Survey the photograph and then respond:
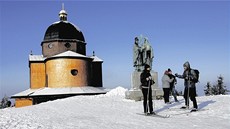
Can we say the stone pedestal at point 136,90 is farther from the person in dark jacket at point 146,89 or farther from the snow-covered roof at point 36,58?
the snow-covered roof at point 36,58

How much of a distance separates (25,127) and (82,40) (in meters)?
37.0

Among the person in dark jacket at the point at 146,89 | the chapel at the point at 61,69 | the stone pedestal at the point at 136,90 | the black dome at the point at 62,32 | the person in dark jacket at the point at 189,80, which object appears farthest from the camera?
the black dome at the point at 62,32

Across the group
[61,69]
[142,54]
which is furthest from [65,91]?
[142,54]

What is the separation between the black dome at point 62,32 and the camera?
1684 inches

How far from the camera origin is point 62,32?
42938 millimetres

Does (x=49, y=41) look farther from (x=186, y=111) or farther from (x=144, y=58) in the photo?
(x=186, y=111)

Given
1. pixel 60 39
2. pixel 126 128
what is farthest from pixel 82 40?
pixel 126 128

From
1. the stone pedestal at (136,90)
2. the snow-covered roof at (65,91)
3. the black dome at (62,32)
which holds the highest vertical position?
the black dome at (62,32)

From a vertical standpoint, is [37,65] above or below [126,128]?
above

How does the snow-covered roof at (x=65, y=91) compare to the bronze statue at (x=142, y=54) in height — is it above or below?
below

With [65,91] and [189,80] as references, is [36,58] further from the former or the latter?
[189,80]

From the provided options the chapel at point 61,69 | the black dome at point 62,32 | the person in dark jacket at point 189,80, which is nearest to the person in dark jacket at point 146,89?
the person in dark jacket at point 189,80

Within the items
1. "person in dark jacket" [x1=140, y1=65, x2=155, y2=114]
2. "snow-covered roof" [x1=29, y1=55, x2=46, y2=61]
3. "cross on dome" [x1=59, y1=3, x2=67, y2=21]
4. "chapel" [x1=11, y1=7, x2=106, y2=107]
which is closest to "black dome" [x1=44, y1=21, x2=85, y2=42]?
"chapel" [x1=11, y1=7, x2=106, y2=107]

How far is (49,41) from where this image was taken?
141 ft
